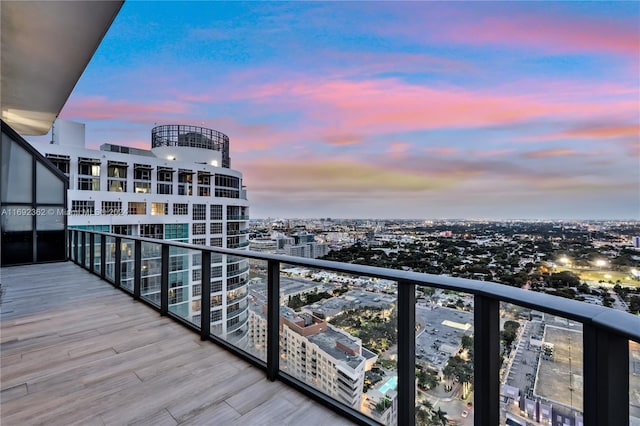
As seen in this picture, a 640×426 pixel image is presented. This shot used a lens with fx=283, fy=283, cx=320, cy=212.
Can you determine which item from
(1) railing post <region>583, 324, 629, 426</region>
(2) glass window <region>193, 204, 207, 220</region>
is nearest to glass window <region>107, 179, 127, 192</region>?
(2) glass window <region>193, 204, 207, 220</region>

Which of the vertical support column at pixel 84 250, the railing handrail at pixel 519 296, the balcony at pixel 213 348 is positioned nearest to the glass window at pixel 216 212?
the vertical support column at pixel 84 250

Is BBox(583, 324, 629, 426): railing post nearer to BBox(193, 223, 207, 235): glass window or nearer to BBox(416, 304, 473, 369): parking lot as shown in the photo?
BBox(416, 304, 473, 369): parking lot

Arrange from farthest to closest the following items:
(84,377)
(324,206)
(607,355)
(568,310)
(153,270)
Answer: (324,206), (153,270), (84,377), (568,310), (607,355)

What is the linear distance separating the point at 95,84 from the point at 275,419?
732 inches

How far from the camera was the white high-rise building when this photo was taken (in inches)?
1045

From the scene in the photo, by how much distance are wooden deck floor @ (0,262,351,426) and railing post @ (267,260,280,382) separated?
13 cm

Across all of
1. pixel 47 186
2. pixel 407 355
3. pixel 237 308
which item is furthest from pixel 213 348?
pixel 47 186

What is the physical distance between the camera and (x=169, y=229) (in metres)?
31.9

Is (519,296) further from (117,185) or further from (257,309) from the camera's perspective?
(117,185)

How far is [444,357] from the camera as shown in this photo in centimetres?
150

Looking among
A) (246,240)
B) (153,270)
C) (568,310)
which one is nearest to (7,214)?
(153,270)

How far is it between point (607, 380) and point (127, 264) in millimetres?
5956

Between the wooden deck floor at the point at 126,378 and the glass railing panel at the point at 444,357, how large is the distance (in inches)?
28.7

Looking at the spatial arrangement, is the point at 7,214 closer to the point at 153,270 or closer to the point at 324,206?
the point at 153,270
